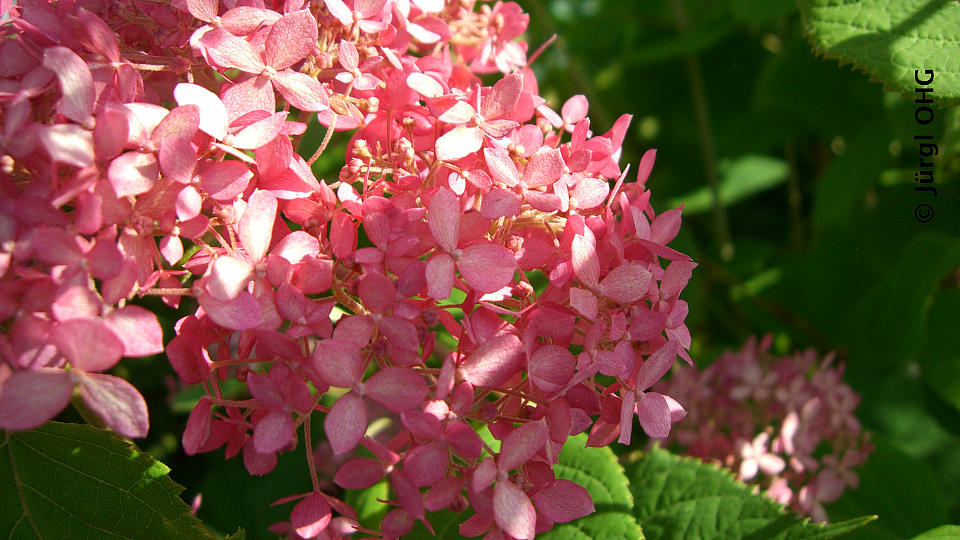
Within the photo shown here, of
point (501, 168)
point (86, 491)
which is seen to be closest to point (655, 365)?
point (501, 168)

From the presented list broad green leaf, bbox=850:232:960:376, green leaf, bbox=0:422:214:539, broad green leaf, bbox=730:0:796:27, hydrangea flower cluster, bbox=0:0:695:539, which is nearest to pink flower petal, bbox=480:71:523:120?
hydrangea flower cluster, bbox=0:0:695:539

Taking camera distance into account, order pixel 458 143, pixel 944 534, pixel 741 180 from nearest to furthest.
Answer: pixel 458 143 < pixel 944 534 < pixel 741 180

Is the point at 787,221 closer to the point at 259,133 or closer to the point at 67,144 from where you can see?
the point at 259,133

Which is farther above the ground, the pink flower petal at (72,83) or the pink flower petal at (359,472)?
the pink flower petal at (72,83)

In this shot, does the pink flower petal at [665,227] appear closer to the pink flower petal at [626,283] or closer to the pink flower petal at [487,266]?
the pink flower petal at [626,283]

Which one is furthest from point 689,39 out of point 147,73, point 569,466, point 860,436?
point 147,73

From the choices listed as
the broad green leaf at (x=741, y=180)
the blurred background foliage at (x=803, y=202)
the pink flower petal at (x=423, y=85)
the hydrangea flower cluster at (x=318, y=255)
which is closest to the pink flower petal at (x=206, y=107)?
the hydrangea flower cluster at (x=318, y=255)

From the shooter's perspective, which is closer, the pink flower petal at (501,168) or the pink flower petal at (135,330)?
the pink flower petal at (135,330)
